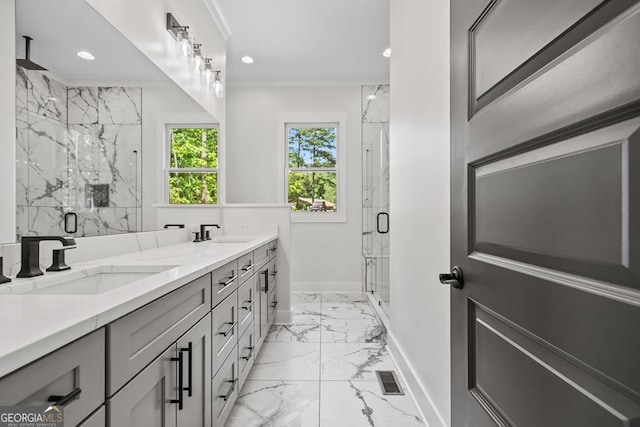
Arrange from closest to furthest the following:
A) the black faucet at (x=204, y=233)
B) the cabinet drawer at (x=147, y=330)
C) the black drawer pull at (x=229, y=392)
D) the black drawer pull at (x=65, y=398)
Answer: the black drawer pull at (x=65, y=398) → the cabinet drawer at (x=147, y=330) → the black drawer pull at (x=229, y=392) → the black faucet at (x=204, y=233)

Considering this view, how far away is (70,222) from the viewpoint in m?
1.46

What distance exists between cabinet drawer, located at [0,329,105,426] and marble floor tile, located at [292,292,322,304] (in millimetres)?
3509

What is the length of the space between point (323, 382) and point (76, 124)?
195 cm

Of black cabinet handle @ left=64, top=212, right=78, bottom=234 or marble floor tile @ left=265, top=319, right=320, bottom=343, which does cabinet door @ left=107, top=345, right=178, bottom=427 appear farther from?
marble floor tile @ left=265, top=319, right=320, bottom=343

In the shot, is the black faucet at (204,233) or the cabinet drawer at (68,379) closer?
the cabinet drawer at (68,379)

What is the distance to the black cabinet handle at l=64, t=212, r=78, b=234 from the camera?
1437mm

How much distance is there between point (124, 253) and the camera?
1.86 meters

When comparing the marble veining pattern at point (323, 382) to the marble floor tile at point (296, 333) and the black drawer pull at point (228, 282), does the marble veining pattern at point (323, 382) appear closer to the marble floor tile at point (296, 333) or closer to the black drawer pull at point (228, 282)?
the marble floor tile at point (296, 333)

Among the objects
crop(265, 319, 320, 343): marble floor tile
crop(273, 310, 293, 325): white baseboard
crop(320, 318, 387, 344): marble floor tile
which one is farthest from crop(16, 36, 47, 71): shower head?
crop(273, 310, 293, 325): white baseboard

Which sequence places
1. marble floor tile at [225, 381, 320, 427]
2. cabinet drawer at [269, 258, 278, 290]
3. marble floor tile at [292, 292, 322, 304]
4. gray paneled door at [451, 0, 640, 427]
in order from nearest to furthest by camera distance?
gray paneled door at [451, 0, 640, 427]
marble floor tile at [225, 381, 320, 427]
cabinet drawer at [269, 258, 278, 290]
marble floor tile at [292, 292, 322, 304]

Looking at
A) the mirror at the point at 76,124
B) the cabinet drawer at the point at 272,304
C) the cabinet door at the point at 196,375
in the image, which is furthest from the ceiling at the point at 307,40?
the cabinet door at the point at 196,375

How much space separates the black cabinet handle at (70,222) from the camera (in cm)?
144

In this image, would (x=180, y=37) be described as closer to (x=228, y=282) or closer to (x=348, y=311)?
(x=228, y=282)

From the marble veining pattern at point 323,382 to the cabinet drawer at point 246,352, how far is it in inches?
4.8
